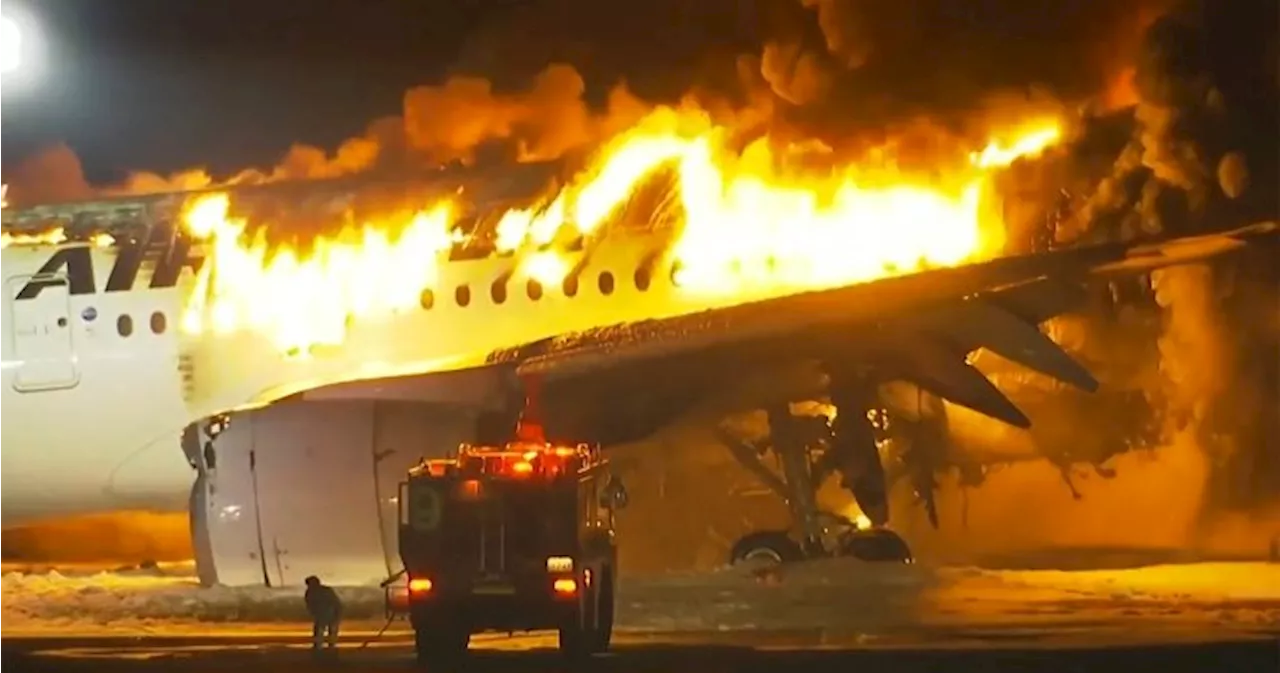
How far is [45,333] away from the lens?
1254 cm

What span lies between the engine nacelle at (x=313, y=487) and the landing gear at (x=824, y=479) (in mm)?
2039

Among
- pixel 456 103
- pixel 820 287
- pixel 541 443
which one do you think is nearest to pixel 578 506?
pixel 541 443

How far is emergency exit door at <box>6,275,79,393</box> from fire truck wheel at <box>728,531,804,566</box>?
4.65 metres

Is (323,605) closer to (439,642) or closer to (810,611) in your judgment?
(439,642)

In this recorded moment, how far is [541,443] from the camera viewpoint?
997 centimetres

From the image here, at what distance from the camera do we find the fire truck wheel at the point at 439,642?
873 cm

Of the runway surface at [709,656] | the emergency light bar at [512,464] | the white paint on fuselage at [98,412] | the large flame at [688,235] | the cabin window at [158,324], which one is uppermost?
the large flame at [688,235]

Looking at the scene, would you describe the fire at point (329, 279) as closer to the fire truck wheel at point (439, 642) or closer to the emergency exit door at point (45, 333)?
the emergency exit door at point (45, 333)

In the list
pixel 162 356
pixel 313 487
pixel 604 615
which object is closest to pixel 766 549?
pixel 604 615

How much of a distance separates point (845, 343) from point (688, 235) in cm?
129

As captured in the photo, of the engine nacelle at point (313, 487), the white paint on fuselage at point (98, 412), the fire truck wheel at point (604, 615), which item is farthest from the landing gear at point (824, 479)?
the white paint on fuselage at point (98, 412)

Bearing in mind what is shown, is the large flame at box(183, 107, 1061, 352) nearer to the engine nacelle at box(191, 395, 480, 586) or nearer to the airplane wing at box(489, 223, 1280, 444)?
the airplane wing at box(489, 223, 1280, 444)

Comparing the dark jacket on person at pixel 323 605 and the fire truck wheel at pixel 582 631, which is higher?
the dark jacket on person at pixel 323 605

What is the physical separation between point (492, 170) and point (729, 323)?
6.79 ft
